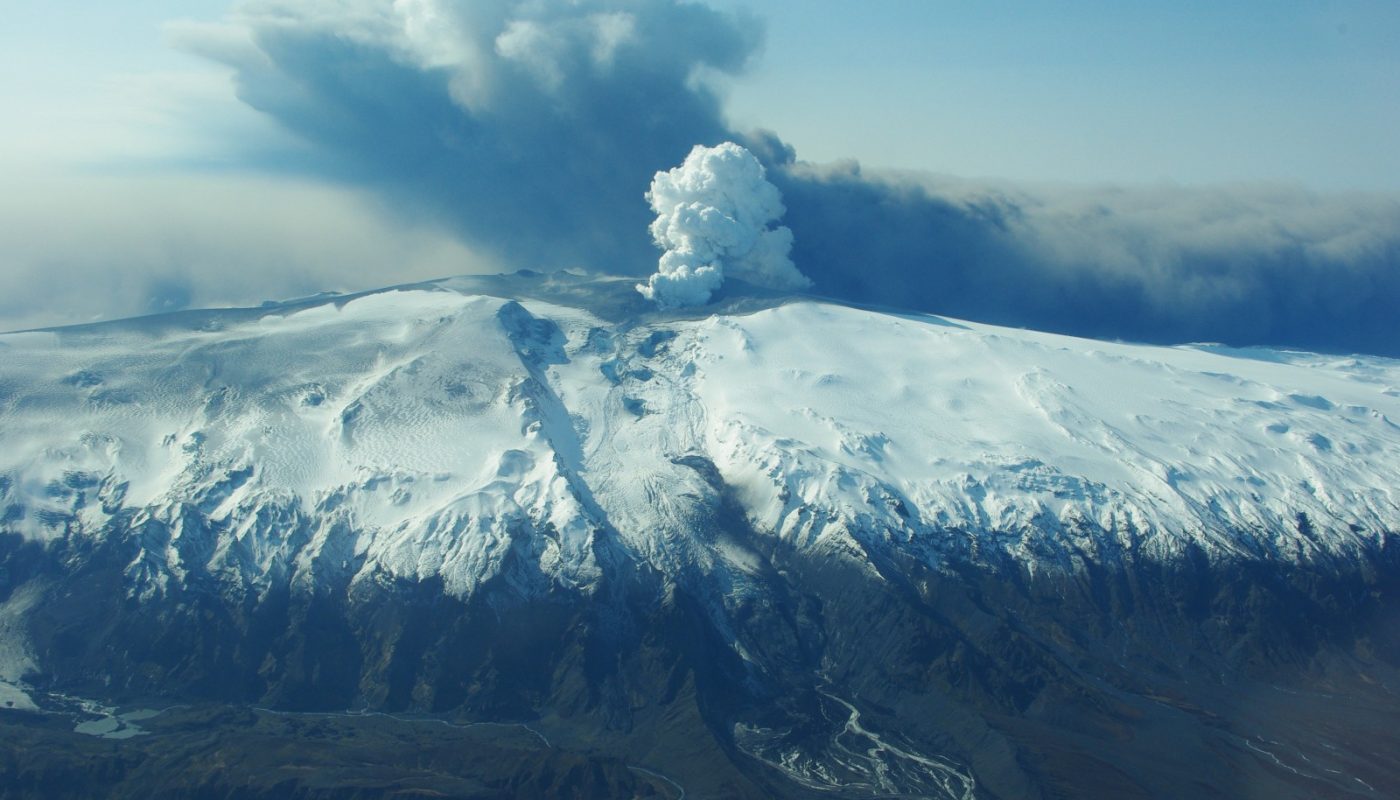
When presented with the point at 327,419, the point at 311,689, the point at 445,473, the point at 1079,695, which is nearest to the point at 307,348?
the point at 327,419

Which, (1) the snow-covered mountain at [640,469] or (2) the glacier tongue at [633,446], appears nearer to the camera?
(1) the snow-covered mountain at [640,469]

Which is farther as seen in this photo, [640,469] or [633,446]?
[633,446]

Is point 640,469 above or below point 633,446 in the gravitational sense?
below

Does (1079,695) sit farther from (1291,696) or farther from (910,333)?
(910,333)

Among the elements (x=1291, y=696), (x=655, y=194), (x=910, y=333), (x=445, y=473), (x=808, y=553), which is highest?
(x=655, y=194)
